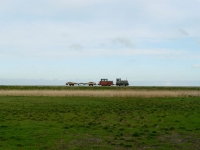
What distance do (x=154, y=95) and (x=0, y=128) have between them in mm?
34322

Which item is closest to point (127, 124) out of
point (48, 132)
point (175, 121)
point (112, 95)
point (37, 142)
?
point (175, 121)

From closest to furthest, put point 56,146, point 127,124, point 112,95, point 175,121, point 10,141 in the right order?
point 56,146
point 10,141
point 127,124
point 175,121
point 112,95

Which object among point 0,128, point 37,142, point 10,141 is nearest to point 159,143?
point 37,142

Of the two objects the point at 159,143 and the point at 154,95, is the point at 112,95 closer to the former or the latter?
the point at 154,95

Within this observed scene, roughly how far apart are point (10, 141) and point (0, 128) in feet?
12.6

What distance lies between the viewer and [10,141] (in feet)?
43.9

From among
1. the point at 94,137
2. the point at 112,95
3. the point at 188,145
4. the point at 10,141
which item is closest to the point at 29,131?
the point at 10,141

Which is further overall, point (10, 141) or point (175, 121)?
point (175, 121)

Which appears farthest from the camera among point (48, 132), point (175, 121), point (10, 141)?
point (175, 121)

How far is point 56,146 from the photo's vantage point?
1255 centimetres

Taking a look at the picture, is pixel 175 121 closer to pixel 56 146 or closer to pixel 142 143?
pixel 142 143

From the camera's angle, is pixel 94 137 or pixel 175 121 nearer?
pixel 94 137

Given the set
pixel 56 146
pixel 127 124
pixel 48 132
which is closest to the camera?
pixel 56 146

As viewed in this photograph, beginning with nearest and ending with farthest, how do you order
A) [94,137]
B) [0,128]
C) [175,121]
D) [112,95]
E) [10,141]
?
[10,141] → [94,137] → [0,128] → [175,121] → [112,95]
